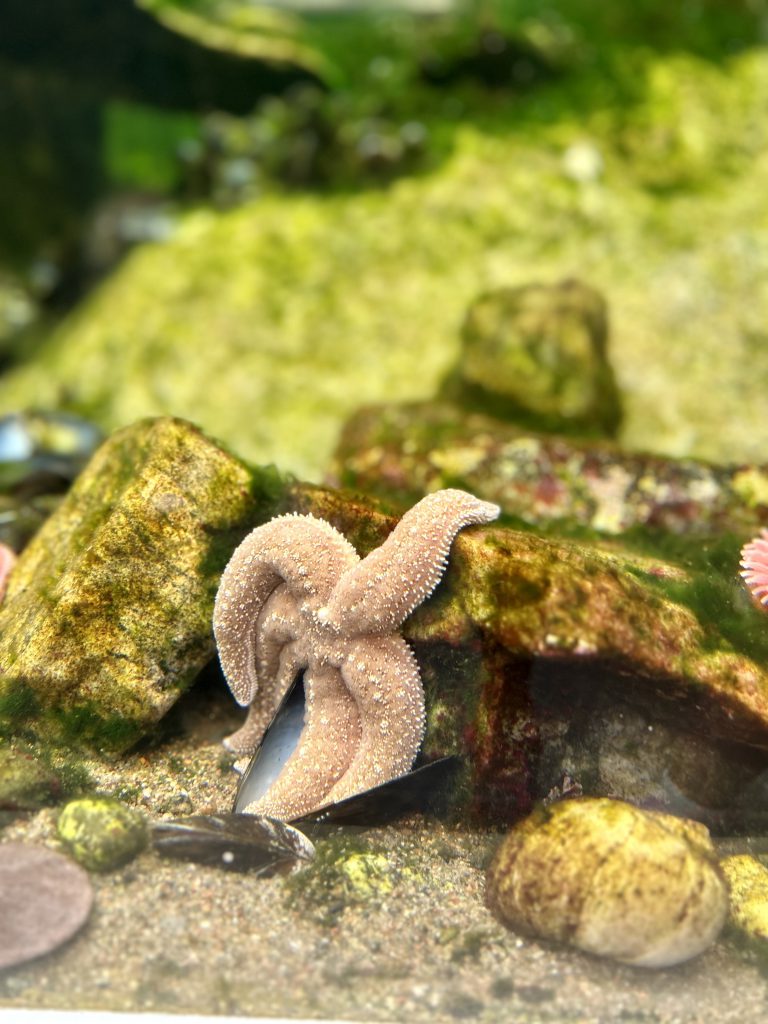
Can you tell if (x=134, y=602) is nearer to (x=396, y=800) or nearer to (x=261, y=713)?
(x=261, y=713)

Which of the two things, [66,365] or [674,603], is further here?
[66,365]

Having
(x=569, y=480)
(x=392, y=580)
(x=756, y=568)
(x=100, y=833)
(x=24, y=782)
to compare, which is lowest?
(x=24, y=782)

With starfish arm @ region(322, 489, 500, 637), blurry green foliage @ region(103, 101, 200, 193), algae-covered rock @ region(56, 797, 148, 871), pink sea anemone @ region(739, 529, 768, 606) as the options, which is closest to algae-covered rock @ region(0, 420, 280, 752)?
algae-covered rock @ region(56, 797, 148, 871)

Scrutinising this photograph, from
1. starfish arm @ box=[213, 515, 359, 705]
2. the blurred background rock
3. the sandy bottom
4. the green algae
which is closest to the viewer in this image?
the sandy bottom

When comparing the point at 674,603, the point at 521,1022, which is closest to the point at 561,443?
the point at 674,603

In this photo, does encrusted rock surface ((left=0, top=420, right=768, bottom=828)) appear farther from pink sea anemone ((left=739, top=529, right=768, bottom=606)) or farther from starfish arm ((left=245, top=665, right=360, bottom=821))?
starfish arm ((left=245, top=665, right=360, bottom=821))

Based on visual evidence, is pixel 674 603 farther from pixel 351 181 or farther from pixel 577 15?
pixel 577 15

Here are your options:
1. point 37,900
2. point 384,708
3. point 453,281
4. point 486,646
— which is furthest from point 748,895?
point 453,281
